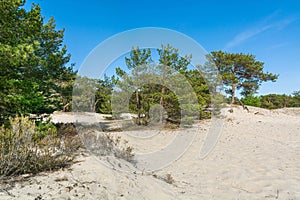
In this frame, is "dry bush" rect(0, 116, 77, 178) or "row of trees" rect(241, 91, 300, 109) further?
"row of trees" rect(241, 91, 300, 109)

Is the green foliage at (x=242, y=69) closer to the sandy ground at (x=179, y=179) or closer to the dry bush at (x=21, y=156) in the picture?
the sandy ground at (x=179, y=179)

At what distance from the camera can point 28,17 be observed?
6180 millimetres

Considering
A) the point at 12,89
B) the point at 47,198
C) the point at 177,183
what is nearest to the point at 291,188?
the point at 177,183

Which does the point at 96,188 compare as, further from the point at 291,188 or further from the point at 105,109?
the point at 105,109

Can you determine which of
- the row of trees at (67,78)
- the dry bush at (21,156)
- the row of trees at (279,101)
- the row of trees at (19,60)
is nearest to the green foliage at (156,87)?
the row of trees at (67,78)

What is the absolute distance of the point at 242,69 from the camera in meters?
23.0

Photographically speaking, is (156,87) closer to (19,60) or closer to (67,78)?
(67,78)

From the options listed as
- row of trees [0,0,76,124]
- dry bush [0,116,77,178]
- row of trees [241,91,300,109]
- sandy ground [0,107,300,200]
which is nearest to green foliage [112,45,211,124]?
row of trees [0,0,76,124]

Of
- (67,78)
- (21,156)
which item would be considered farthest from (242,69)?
(21,156)

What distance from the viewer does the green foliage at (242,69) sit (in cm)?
2159

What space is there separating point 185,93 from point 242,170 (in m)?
7.67

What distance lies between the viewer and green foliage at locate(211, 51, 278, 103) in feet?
70.8

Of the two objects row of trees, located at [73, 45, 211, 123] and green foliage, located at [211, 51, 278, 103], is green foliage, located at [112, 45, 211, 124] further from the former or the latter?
green foliage, located at [211, 51, 278, 103]

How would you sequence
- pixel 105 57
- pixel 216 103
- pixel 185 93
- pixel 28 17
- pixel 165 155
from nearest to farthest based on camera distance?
pixel 28 17 → pixel 165 155 → pixel 105 57 → pixel 185 93 → pixel 216 103
